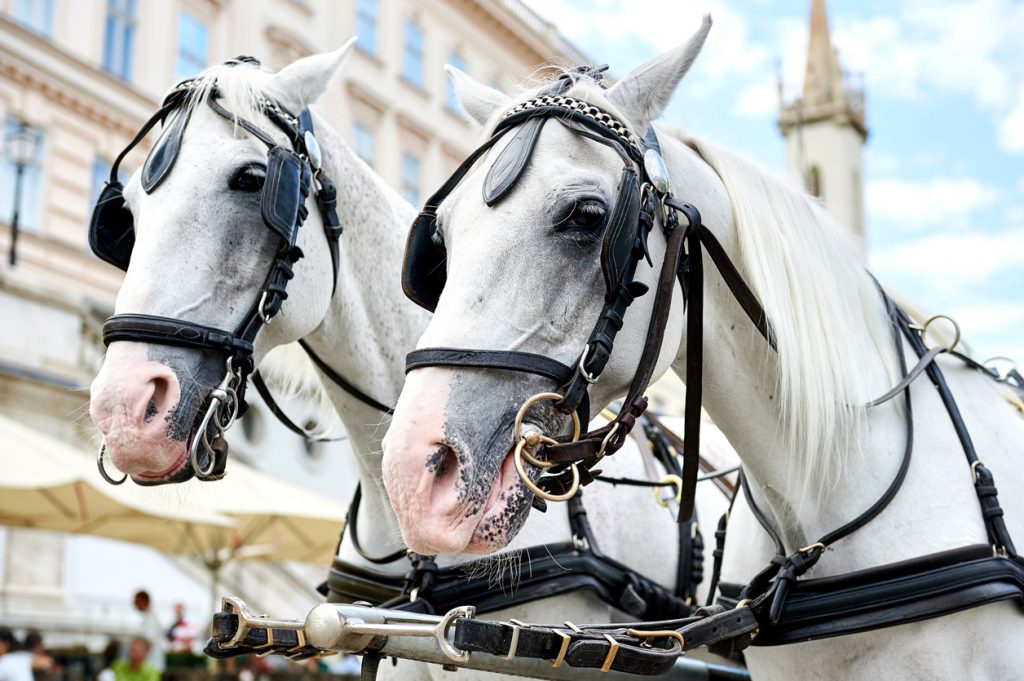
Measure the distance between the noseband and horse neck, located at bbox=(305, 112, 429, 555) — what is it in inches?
4.4

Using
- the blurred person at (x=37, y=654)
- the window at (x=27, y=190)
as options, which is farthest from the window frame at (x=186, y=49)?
the blurred person at (x=37, y=654)

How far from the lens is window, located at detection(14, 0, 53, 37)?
14.6m

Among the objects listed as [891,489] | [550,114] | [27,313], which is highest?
[27,313]

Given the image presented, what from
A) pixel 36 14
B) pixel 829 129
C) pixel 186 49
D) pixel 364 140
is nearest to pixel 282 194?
pixel 36 14

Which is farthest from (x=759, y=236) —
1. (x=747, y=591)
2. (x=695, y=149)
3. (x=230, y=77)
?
(x=230, y=77)

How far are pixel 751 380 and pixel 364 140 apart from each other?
1891 cm

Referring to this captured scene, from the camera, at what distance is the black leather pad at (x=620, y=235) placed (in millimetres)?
1994

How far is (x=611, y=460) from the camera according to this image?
3311 mm

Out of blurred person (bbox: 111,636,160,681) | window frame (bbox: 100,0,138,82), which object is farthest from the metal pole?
blurred person (bbox: 111,636,160,681)

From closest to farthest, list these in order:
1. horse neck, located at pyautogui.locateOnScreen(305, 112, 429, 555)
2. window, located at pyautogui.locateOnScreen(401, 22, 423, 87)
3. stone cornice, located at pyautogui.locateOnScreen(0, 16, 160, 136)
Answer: horse neck, located at pyautogui.locateOnScreen(305, 112, 429, 555)
stone cornice, located at pyautogui.locateOnScreen(0, 16, 160, 136)
window, located at pyautogui.locateOnScreen(401, 22, 423, 87)

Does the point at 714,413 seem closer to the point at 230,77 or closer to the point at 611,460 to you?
the point at 611,460

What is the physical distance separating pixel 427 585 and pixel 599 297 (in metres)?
1.18

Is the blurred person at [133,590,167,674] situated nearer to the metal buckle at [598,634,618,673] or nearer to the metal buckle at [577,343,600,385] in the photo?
the metal buckle at [598,634,618,673]

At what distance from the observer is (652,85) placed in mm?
2301
